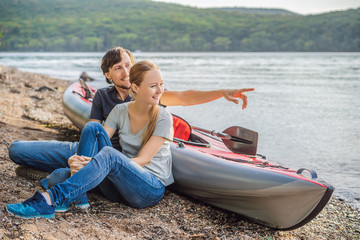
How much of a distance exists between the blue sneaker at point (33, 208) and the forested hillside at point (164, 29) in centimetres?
6645

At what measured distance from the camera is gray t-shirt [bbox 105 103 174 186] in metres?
2.67

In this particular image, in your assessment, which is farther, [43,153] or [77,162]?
[43,153]

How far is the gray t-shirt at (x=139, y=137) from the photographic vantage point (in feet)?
8.75

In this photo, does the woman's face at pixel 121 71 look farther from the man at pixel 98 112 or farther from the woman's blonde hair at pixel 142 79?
the woman's blonde hair at pixel 142 79

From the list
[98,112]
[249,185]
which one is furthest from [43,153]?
[249,185]

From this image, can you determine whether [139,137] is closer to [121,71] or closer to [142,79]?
[142,79]

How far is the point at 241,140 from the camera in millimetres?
3797

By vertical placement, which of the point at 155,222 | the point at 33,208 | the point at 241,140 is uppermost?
the point at 241,140

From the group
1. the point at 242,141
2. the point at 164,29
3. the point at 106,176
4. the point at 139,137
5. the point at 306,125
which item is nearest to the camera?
the point at 106,176

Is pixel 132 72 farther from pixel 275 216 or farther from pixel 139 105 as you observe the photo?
pixel 275 216

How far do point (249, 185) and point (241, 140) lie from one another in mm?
1049

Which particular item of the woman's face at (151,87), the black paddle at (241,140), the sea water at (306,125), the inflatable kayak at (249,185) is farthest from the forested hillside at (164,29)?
the woman's face at (151,87)

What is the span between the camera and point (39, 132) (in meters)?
5.34

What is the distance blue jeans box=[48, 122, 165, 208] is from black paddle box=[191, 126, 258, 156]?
124 centimetres
